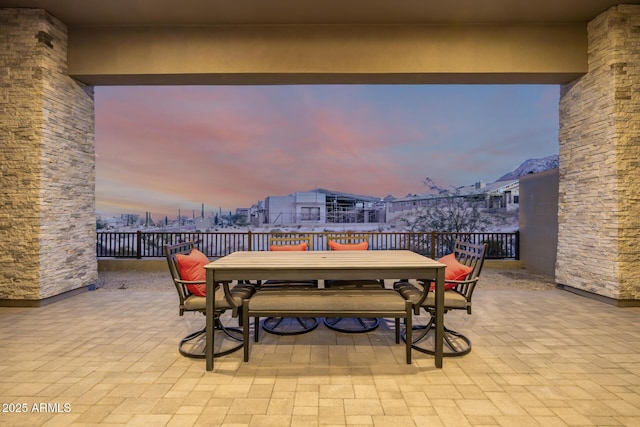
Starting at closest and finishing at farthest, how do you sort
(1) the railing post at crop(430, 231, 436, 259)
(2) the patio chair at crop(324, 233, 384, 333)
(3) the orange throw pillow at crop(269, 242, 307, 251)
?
(2) the patio chair at crop(324, 233, 384, 333) → (3) the orange throw pillow at crop(269, 242, 307, 251) → (1) the railing post at crop(430, 231, 436, 259)

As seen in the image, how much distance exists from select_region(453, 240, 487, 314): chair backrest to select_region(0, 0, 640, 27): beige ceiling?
3343mm

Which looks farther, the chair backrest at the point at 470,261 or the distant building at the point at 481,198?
the distant building at the point at 481,198

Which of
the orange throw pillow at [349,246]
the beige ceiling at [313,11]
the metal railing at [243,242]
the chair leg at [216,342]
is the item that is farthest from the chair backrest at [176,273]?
the metal railing at [243,242]

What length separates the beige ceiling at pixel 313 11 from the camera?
4.01 m

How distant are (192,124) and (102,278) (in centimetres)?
522

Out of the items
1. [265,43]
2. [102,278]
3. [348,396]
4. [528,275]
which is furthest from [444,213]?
[102,278]

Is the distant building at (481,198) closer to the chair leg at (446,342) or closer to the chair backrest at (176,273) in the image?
the chair leg at (446,342)

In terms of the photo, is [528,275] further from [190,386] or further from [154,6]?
[154,6]

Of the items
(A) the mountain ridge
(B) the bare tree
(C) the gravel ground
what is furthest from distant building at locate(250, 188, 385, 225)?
(C) the gravel ground

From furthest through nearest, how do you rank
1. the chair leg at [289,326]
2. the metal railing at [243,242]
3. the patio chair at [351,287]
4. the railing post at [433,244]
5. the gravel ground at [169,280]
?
the metal railing at [243,242]
the railing post at [433,244]
the gravel ground at [169,280]
the patio chair at [351,287]
the chair leg at [289,326]

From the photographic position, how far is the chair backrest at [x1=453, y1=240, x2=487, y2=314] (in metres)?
2.69

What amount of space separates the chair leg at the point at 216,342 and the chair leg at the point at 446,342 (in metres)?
1.71

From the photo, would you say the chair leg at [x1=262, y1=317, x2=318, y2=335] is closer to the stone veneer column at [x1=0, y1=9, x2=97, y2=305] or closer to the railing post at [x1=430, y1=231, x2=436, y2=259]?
the stone veneer column at [x1=0, y1=9, x2=97, y2=305]

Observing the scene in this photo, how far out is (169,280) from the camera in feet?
19.0
